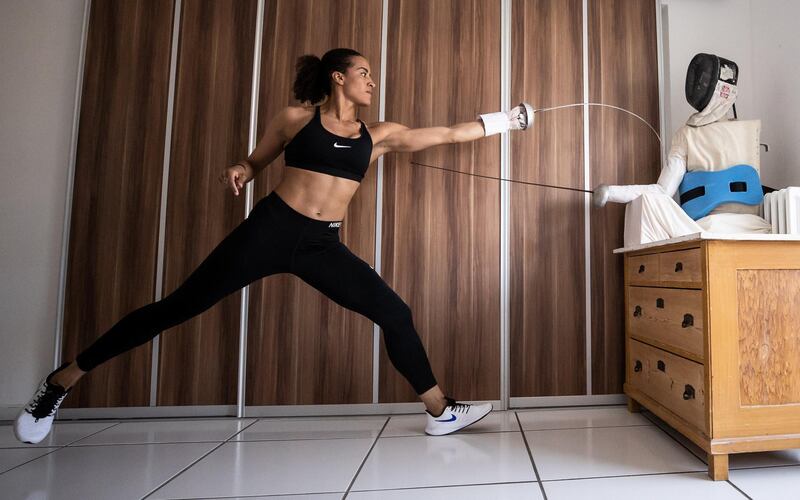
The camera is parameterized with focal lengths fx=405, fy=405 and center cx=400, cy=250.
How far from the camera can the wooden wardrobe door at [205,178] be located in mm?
2141

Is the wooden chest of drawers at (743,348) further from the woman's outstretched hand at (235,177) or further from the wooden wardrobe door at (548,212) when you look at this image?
Result: the woman's outstretched hand at (235,177)

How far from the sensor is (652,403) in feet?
5.99

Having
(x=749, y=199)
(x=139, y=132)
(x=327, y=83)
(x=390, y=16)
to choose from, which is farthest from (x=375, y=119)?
(x=749, y=199)

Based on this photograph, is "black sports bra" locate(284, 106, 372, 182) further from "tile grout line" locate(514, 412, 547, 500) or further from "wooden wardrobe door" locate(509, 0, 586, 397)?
"tile grout line" locate(514, 412, 547, 500)

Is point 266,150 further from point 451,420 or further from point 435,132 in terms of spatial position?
point 451,420

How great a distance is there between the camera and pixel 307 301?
2.19m

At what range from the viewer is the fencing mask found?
1906 mm

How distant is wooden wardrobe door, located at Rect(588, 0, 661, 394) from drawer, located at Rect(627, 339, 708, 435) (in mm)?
244

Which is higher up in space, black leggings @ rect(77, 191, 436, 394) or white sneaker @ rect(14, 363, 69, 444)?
black leggings @ rect(77, 191, 436, 394)

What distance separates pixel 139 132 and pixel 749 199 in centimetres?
304

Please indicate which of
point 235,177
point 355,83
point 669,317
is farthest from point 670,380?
point 235,177

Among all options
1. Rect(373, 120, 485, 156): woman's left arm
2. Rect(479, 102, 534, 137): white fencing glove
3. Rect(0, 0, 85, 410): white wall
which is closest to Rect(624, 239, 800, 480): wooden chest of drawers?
Rect(479, 102, 534, 137): white fencing glove

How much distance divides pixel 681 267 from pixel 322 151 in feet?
4.93

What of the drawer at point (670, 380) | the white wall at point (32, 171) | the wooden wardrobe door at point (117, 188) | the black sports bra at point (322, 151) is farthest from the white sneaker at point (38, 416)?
the drawer at point (670, 380)
